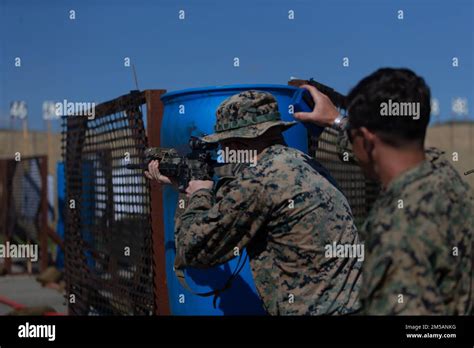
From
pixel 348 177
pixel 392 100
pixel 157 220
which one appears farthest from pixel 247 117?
pixel 348 177

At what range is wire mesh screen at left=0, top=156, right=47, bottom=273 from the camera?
1104 cm

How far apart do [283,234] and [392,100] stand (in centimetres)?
98

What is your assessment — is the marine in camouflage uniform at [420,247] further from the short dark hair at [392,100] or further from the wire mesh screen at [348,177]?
the wire mesh screen at [348,177]

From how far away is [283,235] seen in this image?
286 centimetres

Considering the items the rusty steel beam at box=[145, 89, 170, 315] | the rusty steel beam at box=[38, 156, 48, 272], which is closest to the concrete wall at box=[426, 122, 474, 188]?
the rusty steel beam at box=[38, 156, 48, 272]

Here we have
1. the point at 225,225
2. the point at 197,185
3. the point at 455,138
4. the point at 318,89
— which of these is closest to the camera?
the point at 225,225

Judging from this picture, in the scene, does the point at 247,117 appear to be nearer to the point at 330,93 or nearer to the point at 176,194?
the point at 176,194

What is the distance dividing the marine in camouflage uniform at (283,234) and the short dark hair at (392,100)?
30.8 inches

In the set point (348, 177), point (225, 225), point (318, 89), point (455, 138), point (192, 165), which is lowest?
point (225, 225)

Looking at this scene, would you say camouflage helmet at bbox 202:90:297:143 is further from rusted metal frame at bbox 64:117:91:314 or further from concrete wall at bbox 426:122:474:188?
concrete wall at bbox 426:122:474:188

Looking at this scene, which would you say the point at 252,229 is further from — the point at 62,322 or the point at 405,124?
the point at 62,322

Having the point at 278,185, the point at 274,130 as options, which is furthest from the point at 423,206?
the point at 274,130

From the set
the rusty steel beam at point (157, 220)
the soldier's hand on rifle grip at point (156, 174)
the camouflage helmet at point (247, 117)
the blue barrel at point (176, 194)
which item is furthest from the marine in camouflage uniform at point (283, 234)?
the rusty steel beam at point (157, 220)

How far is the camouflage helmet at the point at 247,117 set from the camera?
9.96ft
